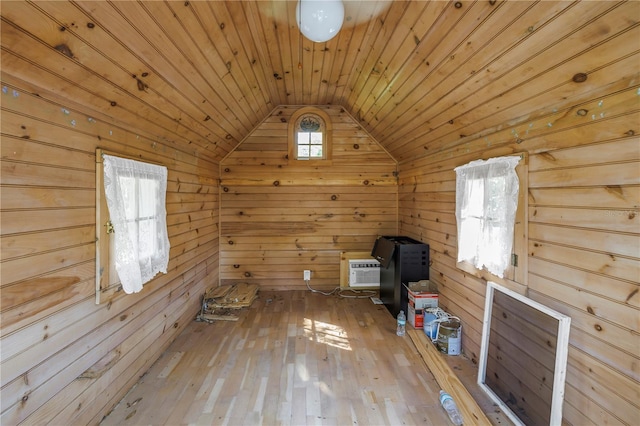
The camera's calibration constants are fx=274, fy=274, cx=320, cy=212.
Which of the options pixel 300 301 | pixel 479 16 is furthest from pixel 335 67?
pixel 300 301

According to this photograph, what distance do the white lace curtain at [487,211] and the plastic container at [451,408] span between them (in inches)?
37.9

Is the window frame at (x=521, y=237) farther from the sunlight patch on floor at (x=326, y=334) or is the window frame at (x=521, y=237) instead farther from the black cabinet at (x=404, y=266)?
the sunlight patch on floor at (x=326, y=334)

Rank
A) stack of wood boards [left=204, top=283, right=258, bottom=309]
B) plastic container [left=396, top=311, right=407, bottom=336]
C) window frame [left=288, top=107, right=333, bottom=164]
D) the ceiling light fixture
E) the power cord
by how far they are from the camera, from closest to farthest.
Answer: the ceiling light fixture, plastic container [left=396, top=311, right=407, bottom=336], stack of wood boards [left=204, top=283, right=258, bottom=309], the power cord, window frame [left=288, top=107, right=333, bottom=164]

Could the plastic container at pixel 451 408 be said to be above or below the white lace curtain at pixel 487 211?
below

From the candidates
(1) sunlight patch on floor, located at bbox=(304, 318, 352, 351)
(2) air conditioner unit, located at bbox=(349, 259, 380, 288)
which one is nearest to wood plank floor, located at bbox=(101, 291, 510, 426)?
(1) sunlight patch on floor, located at bbox=(304, 318, 352, 351)

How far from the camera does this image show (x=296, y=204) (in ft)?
14.2

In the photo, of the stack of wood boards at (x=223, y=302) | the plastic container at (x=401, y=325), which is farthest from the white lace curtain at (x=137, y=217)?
the plastic container at (x=401, y=325)

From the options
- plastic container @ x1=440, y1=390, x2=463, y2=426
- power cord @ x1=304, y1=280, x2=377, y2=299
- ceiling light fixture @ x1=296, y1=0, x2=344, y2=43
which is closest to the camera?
ceiling light fixture @ x1=296, y1=0, x2=344, y2=43

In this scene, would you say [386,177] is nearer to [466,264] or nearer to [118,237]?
[466,264]

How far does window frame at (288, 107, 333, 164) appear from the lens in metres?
4.23

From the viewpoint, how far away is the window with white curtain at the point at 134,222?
1.82 meters

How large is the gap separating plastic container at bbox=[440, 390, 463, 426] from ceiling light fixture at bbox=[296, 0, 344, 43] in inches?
101

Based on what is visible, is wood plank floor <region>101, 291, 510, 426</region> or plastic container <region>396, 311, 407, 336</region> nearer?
wood plank floor <region>101, 291, 510, 426</region>

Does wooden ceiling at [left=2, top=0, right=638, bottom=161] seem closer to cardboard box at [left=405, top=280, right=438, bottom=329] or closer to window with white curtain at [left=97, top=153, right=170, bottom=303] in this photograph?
window with white curtain at [left=97, top=153, right=170, bottom=303]
